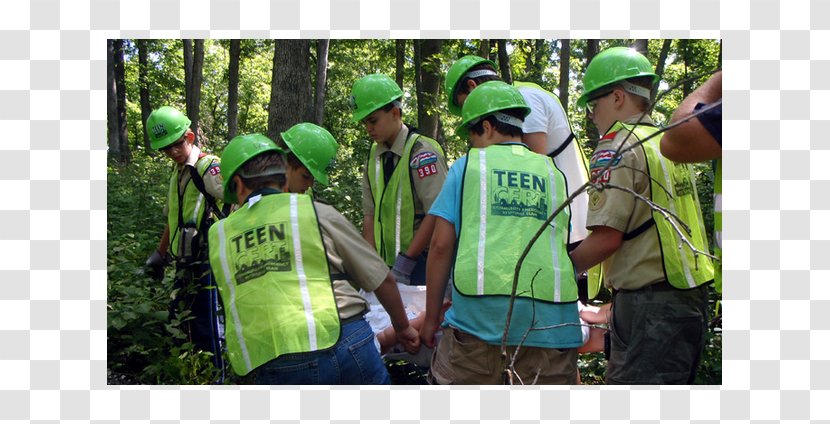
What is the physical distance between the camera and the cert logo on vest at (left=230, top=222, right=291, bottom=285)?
9.63 ft

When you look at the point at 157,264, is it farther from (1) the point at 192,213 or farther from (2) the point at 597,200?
(2) the point at 597,200

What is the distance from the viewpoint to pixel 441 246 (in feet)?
10.1

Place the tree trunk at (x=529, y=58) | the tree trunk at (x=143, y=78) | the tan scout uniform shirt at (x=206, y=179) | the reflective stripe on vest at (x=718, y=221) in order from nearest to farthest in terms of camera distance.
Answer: the reflective stripe on vest at (x=718, y=221) → the tan scout uniform shirt at (x=206, y=179) → the tree trunk at (x=529, y=58) → the tree trunk at (x=143, y=78)

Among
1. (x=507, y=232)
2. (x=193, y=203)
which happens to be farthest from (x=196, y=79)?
(x=507, y=232)

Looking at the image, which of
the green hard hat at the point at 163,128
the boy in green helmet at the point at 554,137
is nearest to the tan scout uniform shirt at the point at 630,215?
the boy in green helmet at the point at 554,137

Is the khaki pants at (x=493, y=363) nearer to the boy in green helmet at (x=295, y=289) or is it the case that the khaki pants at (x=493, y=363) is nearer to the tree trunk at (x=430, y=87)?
the boy in green helmet at (x=295, y=289)

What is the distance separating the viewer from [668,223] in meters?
3.06

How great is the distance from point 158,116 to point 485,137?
144 inches

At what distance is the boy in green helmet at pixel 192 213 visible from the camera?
566 centimetres

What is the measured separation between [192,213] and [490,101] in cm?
342

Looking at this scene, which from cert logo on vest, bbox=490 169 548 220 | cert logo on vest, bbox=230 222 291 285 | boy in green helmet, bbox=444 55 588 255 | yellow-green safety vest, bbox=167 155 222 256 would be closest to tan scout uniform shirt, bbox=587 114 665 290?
cert logo on vest, bbox=490 169 548 220

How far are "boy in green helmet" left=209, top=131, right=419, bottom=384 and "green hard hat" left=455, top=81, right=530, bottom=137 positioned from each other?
85cm

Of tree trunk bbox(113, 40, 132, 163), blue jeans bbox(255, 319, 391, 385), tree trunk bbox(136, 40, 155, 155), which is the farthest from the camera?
tree trunk bbox(136, 40, 155, 155)

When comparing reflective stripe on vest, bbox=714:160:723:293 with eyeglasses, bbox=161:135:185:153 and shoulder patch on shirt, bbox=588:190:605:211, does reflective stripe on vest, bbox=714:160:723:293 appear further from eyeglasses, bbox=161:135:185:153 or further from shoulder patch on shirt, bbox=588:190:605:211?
eyeglasses, bbox=161:135:185:153
